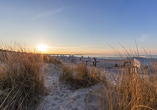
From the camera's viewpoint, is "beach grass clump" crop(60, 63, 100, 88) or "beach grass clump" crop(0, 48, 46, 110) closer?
"beach grass clump" crop(0, 48, 46, 110)

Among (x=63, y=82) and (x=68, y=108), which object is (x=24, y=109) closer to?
(x=68, y=108)

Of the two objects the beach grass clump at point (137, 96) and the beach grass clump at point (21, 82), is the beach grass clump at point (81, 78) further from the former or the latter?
the beach grass clump at point (137, 96)

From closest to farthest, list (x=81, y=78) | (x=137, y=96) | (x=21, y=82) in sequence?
(x=137, y=96) → (x=21, y=82) → (x=81, y=78)

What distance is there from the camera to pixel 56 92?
7.86ft

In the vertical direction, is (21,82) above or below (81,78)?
above

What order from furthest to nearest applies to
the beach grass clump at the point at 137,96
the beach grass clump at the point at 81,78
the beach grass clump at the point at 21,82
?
the beach grass clump at the point at 81,78
the beach grass clump at the point at 21,82
the beach grass clump at the point at 137,96

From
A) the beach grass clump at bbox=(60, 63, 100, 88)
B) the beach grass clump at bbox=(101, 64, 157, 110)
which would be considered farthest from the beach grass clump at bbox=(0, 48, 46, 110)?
the beach grass clump at bbox=(101, 64, 157, 110)

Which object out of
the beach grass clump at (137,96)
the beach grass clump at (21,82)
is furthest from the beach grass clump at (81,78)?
the beach grass clump at (137,96)

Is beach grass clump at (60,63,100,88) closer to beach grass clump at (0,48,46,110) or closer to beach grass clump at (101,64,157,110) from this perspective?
beach grass clump at (0,48,46,110)

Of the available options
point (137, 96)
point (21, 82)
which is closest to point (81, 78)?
point (21, 82)

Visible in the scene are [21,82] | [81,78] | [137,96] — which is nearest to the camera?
[137,96]

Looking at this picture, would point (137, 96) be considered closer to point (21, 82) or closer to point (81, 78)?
point (81, 78)

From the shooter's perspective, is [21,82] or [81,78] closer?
[21,82]

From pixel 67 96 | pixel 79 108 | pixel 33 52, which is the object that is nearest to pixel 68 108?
pixel 79 108
